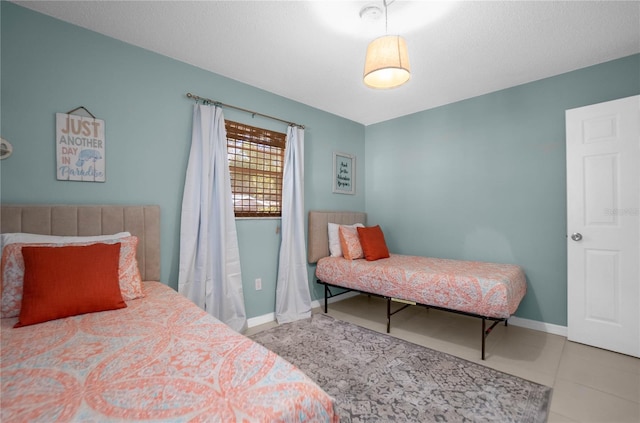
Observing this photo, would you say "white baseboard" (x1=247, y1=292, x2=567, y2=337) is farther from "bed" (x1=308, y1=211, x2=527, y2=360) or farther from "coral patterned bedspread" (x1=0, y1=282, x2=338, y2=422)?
"coral patterned bedspread" (x1=0, y1=282, x2=338, y2=422)

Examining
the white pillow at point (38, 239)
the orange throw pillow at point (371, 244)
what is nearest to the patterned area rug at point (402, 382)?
the orange throw pillow at point (371, 244)

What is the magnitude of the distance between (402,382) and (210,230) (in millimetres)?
2041

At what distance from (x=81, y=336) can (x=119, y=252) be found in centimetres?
65

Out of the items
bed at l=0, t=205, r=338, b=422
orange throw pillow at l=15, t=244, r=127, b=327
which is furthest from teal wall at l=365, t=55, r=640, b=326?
orange throw pillow at l=15, t=244, r=127, b=327

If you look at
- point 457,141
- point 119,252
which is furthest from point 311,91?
point 119,252

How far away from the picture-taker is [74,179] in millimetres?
2094

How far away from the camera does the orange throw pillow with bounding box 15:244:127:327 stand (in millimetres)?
1511

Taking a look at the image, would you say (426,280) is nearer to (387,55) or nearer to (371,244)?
(371,244)

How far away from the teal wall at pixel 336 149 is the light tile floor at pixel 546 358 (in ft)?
1.39

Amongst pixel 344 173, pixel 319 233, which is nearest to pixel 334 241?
pixel 319 233

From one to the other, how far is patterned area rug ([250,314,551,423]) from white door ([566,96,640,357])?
1.12 meters

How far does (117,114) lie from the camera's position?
228 centimetres

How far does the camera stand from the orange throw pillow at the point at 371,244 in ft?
11.2

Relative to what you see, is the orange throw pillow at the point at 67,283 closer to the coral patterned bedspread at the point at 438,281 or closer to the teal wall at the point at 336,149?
the teal wall at the point at 336,149
